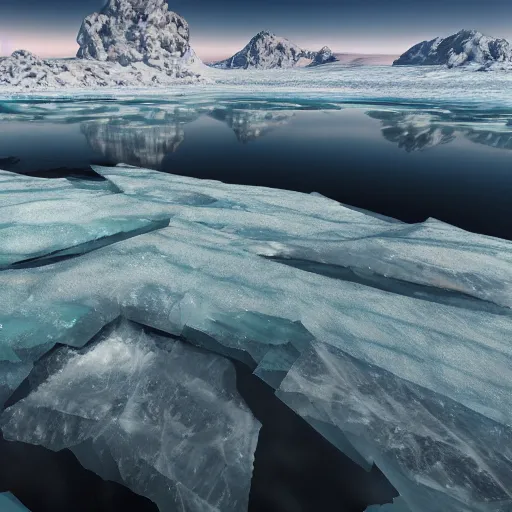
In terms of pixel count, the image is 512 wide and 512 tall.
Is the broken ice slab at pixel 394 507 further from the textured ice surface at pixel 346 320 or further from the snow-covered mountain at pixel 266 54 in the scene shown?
Result: the snow-covered mountain at pixel 266 54

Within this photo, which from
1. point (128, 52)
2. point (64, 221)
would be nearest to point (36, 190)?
point (64, 221)

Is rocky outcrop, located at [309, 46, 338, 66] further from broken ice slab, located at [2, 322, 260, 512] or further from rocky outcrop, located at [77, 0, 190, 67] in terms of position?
broken ice slab, located at [2, 322, 260, 512]

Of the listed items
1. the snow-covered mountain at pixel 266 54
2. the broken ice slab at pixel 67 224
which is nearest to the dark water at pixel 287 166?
the broken ice slab at pixel 67 224

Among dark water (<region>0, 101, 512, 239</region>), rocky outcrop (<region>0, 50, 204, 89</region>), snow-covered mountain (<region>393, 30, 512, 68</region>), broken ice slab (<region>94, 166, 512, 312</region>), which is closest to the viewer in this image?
broken ice slab (<region>94, 166, 512, 312</region>)

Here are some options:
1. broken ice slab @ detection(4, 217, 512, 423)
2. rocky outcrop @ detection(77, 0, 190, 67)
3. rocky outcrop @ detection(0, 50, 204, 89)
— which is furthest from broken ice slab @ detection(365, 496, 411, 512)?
rocky outcrop @ detection(77, 0, 190, 67)

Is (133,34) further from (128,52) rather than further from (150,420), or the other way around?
(150,420)

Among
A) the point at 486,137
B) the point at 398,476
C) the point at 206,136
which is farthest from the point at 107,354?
the point at 486,137
